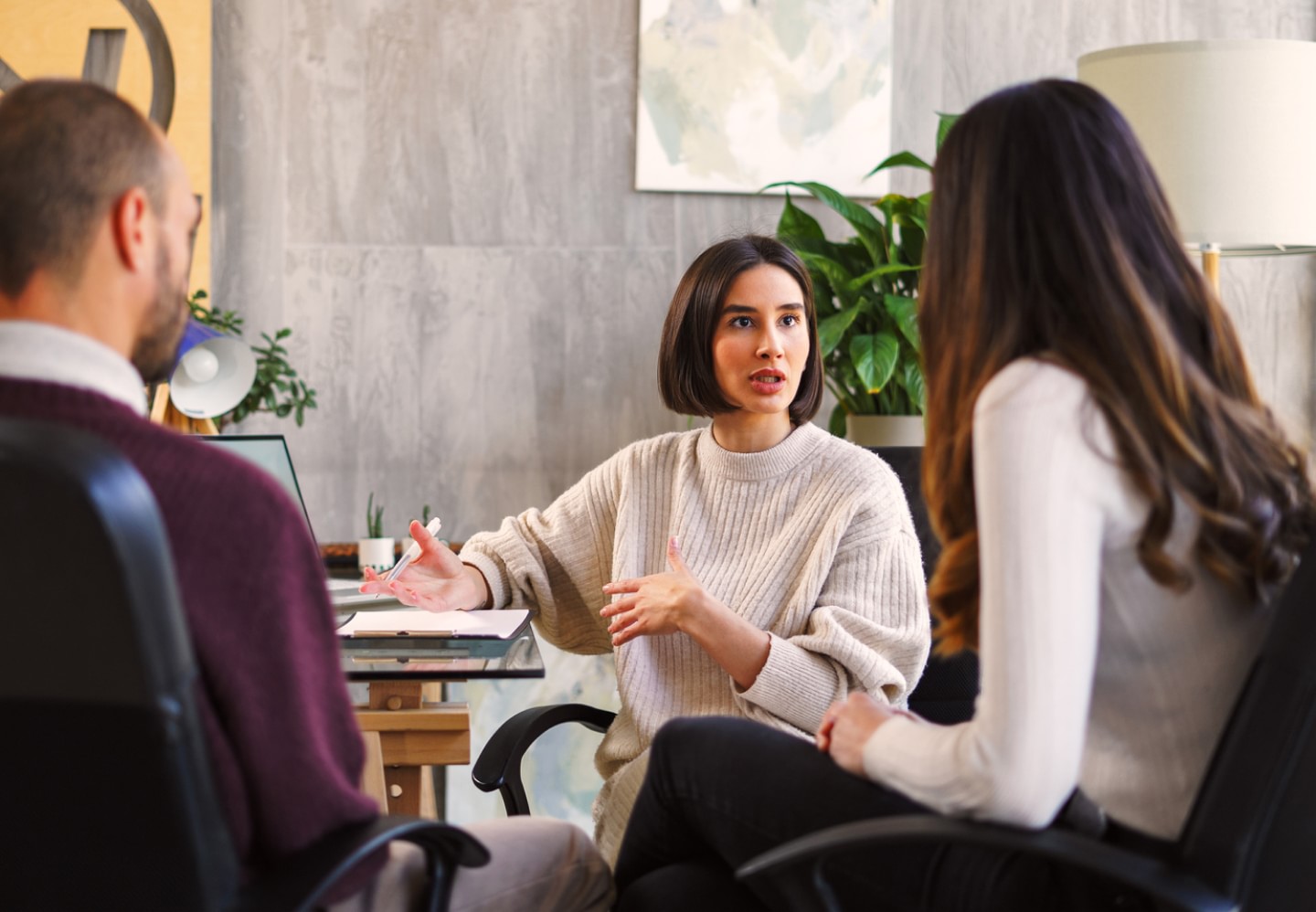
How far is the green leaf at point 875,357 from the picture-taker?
10.0 ft

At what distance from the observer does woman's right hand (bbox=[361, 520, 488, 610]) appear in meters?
2.09

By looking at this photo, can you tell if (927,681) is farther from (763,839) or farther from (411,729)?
(763,839)

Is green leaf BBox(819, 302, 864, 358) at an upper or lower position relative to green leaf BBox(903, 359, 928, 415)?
upper

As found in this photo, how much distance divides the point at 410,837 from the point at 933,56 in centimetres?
320

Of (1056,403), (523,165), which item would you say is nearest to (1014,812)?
(1056,403)

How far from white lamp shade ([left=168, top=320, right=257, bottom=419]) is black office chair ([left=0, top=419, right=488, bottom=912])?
2028 millimetres

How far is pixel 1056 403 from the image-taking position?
1120mm

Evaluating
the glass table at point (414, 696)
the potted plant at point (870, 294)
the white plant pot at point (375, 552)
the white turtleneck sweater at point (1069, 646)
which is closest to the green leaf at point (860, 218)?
the potted plant at point (870, 294)

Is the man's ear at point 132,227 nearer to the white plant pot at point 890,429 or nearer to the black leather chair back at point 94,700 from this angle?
the black leather chair back at point 94,700

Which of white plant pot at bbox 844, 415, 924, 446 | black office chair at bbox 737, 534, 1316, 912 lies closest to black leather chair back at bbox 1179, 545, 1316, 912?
black office chair at bbox 737, 534, 1316, 912

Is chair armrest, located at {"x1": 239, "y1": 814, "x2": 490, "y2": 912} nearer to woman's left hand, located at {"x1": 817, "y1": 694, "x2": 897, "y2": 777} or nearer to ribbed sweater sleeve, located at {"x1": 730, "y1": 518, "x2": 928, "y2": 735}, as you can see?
woman's left hand, located at {"x1": 817, "y1": 694, "x2": 897, "y2": 777}

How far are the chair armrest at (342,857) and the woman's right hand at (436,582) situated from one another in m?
0.89

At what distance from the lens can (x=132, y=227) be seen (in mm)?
1076

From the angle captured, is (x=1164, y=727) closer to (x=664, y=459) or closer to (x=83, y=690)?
(x=83, y=690)
